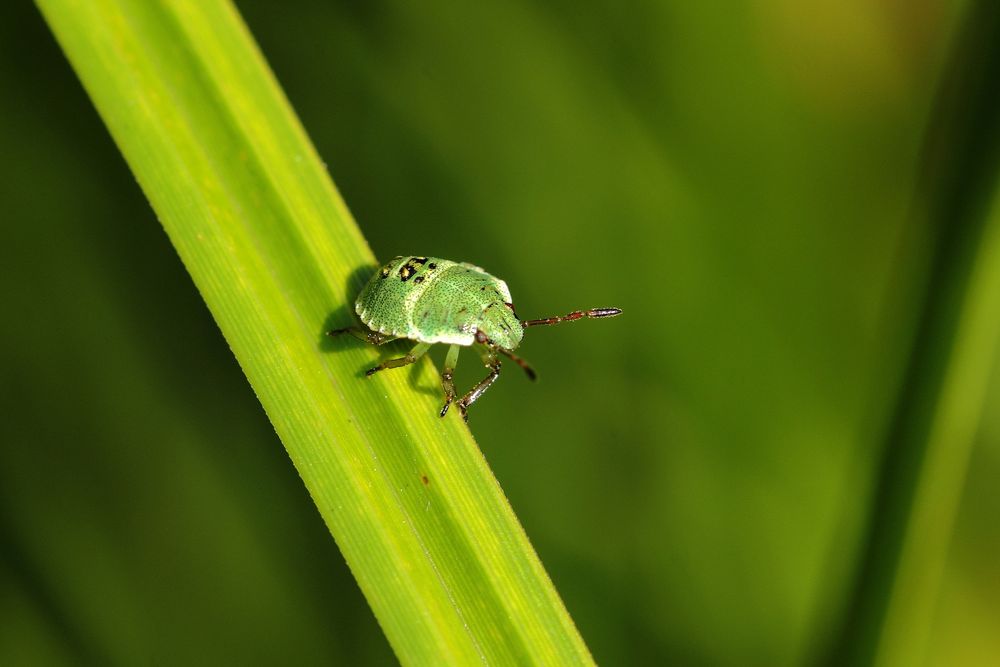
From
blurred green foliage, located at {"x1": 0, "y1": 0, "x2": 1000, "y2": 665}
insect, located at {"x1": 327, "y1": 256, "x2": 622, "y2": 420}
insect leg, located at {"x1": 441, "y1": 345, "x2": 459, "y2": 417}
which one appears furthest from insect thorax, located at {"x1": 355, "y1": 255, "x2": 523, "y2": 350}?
blurred green foliage, located at {"x1": 0, "y1": 0, "x2": 1000, "y2": 665}

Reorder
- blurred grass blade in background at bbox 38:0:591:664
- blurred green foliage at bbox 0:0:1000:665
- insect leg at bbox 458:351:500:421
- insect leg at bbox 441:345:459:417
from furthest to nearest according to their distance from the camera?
blurred green foliage at bbox 0:0:1000:665
insect leg at bbox 458:351:500:421
insect leg at bbox 441:345:459:417
blurred grass blade in background at bbox 38:0:591:664

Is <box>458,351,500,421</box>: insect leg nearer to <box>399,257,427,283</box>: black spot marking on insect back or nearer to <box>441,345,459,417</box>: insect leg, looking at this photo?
<box>441,345,459,417</box>: insect leg

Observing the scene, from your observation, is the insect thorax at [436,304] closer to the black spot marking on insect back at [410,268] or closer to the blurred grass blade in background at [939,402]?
the black spot marking on insect back at [410,268]

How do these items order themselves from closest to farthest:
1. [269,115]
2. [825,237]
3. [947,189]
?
1. [269,115]
2. [947,189]
3. [825,237]

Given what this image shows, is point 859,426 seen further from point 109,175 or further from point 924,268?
point 109,175

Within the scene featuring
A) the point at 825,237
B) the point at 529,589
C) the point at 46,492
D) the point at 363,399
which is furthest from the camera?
the point at 825,237

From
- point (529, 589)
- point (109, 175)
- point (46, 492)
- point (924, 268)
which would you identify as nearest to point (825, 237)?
point (924, 268)
